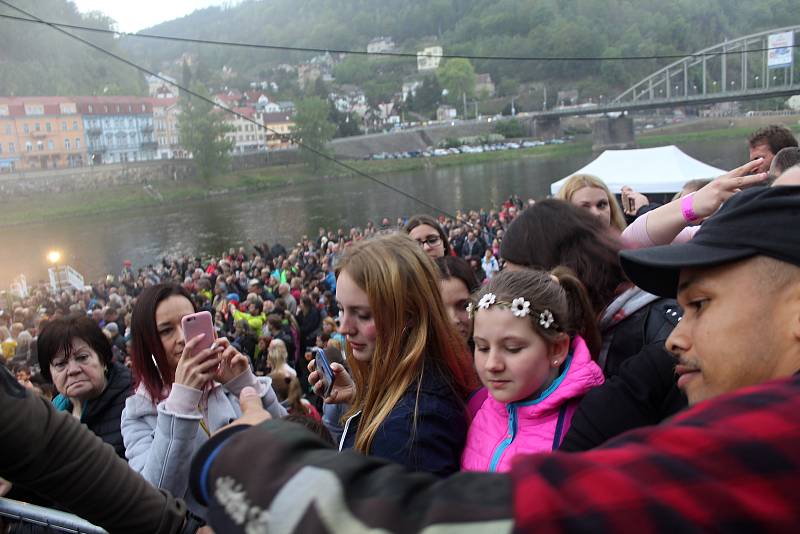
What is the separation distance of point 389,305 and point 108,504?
0.73 meters

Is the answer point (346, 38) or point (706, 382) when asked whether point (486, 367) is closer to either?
point (706, 382)

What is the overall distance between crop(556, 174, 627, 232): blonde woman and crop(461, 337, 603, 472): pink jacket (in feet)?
4.75

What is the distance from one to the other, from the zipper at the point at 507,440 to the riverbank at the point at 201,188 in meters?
43.6

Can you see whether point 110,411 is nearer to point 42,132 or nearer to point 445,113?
point 42,132

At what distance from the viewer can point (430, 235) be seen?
356 cm

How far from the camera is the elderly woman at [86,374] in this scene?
2.18 meters

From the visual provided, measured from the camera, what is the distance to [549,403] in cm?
136

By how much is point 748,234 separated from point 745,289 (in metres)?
0.07

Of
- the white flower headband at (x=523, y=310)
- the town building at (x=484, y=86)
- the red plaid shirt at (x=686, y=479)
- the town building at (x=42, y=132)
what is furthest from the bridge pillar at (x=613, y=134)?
the red plaid shirt at (x=686, y=479)

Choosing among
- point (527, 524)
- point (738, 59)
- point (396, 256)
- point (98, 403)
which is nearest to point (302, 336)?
point (98, 403)

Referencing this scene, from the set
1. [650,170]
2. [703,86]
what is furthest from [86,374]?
[703,86]

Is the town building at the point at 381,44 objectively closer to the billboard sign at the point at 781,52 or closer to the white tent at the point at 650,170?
the billboard sign at the point at 781,52

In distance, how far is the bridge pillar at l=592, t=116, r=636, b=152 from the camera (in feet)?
178

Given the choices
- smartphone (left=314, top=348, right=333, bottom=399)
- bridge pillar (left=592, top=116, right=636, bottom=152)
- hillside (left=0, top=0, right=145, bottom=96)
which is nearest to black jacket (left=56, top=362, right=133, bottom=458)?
smartphone (left=314, top=348, right=333, bottom=399)
